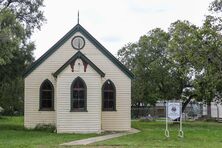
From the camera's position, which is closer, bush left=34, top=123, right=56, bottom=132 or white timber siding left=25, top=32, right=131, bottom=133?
bush left=34, top=123, right=56, bottom=132

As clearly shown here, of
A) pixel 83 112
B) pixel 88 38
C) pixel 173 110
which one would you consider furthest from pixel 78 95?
pixel 173 110

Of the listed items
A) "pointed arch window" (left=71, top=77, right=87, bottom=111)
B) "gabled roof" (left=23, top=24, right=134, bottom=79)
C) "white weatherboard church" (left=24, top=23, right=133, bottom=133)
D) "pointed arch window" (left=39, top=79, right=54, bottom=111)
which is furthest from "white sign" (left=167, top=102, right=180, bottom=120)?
"pointed arch window" (left=39, top=79, right=54, bottom=111)

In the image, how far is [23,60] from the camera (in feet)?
126

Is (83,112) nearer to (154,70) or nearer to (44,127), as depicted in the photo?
(44,127)

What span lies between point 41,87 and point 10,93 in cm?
3087

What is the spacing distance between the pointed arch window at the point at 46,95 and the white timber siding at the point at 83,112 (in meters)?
3.22

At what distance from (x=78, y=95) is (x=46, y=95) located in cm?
371

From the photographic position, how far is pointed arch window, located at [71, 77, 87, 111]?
2914cm

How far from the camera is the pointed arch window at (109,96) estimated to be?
32.2 m

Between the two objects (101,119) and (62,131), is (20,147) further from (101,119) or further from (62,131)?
(101,119)

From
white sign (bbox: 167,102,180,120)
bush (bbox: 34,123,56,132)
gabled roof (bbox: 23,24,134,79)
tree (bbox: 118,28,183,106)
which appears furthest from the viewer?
tree (bbox: 118,28,183,106)

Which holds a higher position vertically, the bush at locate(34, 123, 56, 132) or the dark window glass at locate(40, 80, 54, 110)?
the dark window glass at locate(40, 80, 54, 110)

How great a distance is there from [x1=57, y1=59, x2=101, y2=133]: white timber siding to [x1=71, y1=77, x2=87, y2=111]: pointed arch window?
0.19 m

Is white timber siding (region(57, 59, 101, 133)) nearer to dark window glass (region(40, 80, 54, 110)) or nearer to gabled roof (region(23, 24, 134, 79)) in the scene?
gabled roof (region(23, 24, 134, 79))
